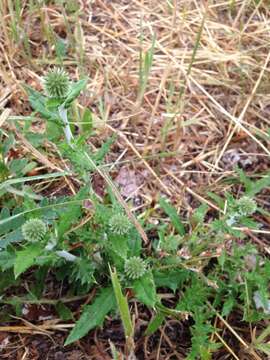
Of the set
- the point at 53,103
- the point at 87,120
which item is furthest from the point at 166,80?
the point at 53,103

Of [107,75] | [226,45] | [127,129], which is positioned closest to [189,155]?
[127,129]

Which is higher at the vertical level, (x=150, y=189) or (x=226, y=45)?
(x=226, y=45)

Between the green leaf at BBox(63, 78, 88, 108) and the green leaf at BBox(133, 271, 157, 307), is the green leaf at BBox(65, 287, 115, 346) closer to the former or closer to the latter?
the green leaf at BBox(133, 271, 157, 307)

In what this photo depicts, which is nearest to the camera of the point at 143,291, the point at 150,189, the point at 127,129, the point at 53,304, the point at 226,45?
the point at 143,291

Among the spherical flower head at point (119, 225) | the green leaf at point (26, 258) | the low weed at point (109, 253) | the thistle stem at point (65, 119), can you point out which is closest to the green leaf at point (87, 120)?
the low weed at point (109, 253)

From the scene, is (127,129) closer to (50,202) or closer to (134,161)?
(134,161)

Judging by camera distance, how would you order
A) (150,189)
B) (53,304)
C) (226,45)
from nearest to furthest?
(53,304) < (150,189) < (226,45)

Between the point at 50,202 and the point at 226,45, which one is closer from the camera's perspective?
the point at 50,202

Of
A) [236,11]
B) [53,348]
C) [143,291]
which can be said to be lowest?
[53,348]
